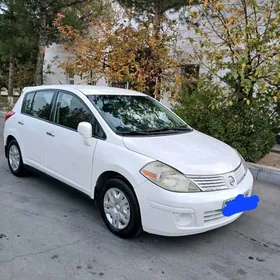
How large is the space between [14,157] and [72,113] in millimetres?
1689

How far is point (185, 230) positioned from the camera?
275 cm

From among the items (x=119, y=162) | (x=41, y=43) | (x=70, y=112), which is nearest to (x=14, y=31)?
(x=41, y=43)

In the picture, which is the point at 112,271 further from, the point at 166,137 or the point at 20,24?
the point at 20,24

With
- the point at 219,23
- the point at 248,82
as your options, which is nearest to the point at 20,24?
the point at 219,23

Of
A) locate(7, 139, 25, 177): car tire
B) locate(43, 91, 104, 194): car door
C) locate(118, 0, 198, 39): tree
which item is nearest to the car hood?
locate(43, 91, 104, 194): car door

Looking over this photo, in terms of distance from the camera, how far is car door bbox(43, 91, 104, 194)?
11.1ft

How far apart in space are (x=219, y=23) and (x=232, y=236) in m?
4.07

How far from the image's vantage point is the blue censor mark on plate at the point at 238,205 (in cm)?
287

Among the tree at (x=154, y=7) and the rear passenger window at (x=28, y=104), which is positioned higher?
the tree at (x=154, y=7)

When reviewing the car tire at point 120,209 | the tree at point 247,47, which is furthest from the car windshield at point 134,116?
the tree at point 247,47

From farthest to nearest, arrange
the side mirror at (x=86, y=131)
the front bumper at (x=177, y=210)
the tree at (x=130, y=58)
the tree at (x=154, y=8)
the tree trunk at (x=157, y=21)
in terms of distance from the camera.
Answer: the tree at (x=154, y=8) < the tree trunk at (x=157, y=21) < the tree at (x=130, y=58) < the side mirror at (x=86, y=131) < the front bumper at (x=177, y=210)

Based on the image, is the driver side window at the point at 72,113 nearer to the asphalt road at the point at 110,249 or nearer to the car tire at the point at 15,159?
the asphalt road at the point at 110,249

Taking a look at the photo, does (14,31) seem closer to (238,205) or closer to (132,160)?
(132,160)

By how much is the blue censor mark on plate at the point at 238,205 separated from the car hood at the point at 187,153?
1.01 feet
